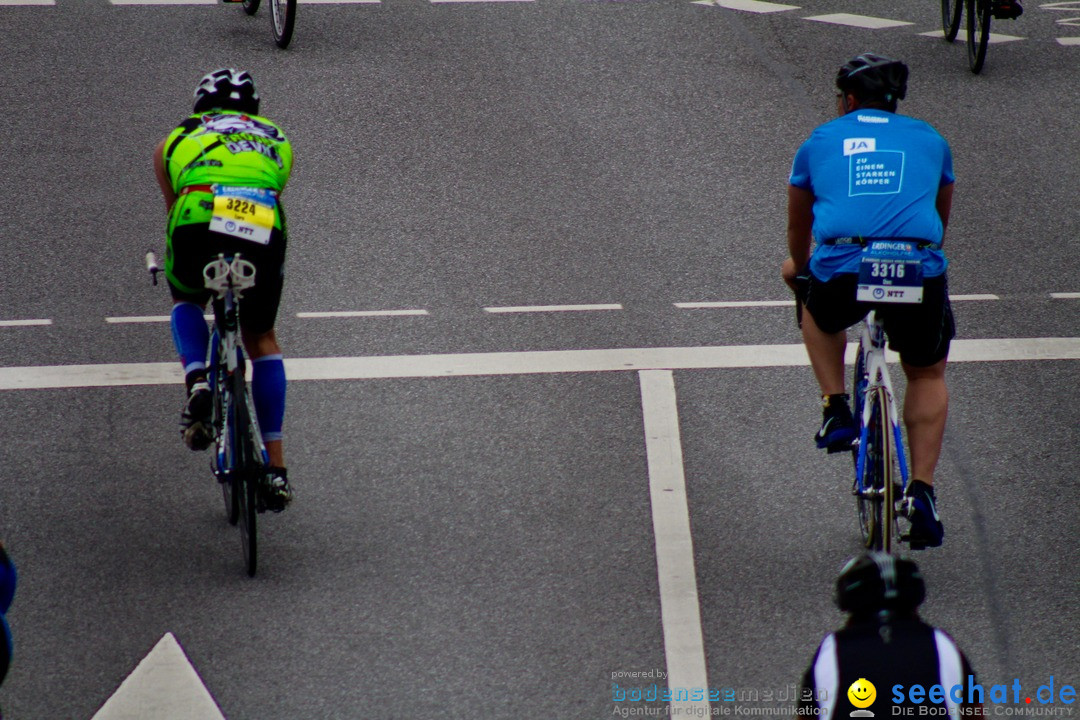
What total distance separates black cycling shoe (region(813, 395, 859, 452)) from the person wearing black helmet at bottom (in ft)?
8.24

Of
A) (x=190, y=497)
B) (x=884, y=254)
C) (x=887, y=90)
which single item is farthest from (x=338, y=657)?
(x=887, y=90)

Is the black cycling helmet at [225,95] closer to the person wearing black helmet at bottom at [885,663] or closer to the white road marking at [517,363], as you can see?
the white road marking at [517,363]

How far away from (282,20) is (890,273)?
9046 mm

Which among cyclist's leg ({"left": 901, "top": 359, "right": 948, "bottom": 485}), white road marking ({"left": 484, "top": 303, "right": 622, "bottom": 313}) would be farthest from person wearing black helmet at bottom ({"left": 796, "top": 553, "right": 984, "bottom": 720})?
white road marking ({"left": 484, "top": 303, "right": 622, "bottom": 313})

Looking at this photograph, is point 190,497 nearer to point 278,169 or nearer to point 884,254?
point 278,169

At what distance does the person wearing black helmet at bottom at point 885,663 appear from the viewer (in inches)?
142

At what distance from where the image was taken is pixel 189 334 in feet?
21.7

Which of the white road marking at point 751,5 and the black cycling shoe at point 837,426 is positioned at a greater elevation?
the black cycling shoe at point 837,426

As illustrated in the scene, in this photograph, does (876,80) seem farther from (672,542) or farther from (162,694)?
(162,694)

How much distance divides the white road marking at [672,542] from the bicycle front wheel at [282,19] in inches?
260

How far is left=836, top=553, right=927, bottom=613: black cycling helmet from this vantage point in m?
3.74

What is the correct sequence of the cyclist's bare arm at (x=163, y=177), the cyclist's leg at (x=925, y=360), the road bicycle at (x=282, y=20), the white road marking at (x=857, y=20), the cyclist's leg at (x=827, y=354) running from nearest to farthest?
1. the cyclist's leg at (x=925, y=360)
2. the cyclist's leg at (x=827, y=354)
3. the cyclist's bare arm at (x=163, y=177)
4. the road bicycle at (x=282, y=20)
5. the white road marking at (x=857, y=20)

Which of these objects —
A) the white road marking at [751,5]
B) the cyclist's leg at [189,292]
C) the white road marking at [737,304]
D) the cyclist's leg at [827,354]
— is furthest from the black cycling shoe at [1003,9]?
the cyclist's leg at [189,292]

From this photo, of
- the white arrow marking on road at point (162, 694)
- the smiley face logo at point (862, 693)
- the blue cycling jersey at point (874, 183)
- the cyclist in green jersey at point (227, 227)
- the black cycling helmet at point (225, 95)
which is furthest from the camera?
the black cycling helmet at point (225, 95)
